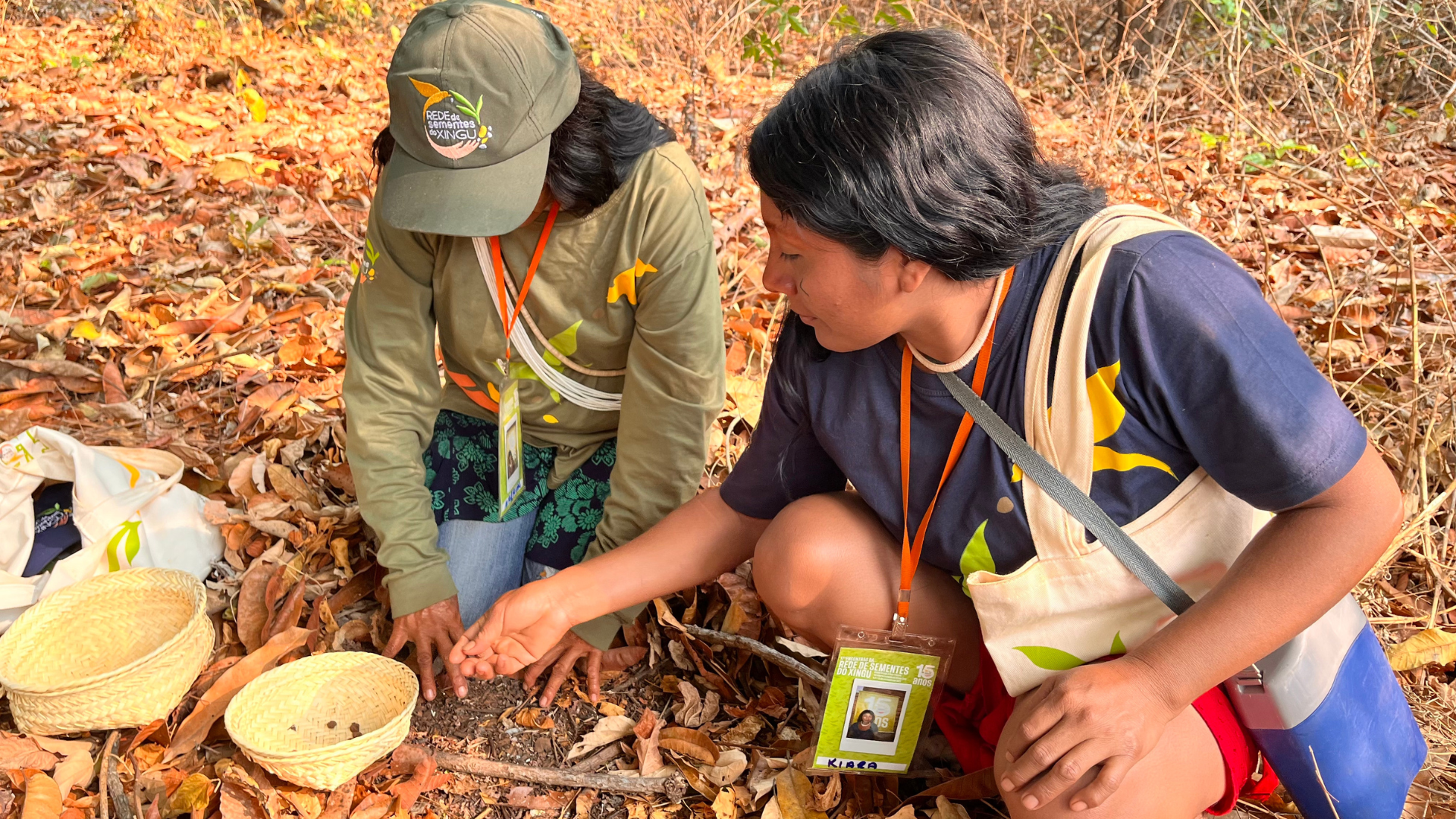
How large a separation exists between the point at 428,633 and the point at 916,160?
4.62 feet

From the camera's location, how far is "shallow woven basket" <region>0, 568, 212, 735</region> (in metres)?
1.76

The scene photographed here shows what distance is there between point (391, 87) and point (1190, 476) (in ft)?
4.44

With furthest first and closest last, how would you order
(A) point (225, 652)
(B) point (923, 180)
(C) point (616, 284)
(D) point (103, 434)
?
(D) point (103, 434)
(A) point (225, 652)
(C) point (616, 284)
(B) point (923, 180)

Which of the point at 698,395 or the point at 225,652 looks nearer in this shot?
the point at 698,395

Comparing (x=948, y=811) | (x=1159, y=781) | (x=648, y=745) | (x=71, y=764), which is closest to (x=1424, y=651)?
(x=1159, y=781)

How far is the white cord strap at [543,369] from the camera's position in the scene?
6.32 feet

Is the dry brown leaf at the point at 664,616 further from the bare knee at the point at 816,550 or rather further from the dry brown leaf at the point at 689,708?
the bare knee at the point at 816,550

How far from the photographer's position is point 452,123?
162 cm

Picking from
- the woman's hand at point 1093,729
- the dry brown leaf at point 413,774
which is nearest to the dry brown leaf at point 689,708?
the dry brown leaf at point 413,774

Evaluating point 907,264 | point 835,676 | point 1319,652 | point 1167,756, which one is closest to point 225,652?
point 835,676

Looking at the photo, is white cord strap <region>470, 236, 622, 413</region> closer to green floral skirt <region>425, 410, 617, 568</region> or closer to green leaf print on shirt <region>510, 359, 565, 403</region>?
green leaf print on shirt <region>510, 359, 565, 403</region>

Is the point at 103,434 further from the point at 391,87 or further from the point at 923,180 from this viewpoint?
the point at 923,180

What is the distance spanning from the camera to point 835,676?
159 centimetres

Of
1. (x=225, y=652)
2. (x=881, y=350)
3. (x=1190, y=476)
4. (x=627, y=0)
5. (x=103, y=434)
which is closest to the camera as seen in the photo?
(x=1190, y=476)
